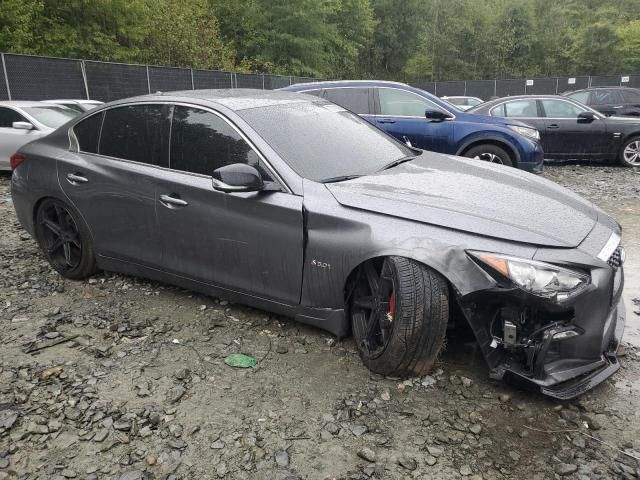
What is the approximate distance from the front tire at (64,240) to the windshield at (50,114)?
5.26 meters

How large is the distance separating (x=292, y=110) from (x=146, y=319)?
6.04ft

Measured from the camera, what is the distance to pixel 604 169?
33.1 ft

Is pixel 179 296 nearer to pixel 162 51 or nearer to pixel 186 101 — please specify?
pixel 186 101

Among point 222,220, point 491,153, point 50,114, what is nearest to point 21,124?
point 50,114

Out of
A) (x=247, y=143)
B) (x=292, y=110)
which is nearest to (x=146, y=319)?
(x=247, y=143)

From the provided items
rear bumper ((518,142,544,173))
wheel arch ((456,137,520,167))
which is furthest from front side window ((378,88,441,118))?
rear bumper ((518,142,544,173))

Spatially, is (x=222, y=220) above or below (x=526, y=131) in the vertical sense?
below

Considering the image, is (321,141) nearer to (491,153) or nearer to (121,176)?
(121,176)

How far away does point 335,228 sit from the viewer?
9.64ft

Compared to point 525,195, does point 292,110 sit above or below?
above

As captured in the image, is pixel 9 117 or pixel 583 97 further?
pixel 583 97

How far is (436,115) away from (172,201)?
5.52m

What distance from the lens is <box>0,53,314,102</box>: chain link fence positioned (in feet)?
45.7

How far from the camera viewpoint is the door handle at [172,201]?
3.49 m
